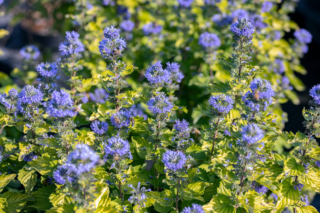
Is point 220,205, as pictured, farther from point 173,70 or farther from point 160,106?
point 173,70

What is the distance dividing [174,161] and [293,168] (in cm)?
95

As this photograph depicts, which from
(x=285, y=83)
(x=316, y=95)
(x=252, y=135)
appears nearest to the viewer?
(x=252, y=135)

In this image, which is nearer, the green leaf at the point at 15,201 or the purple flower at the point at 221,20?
the green leaf at the point at 15,201

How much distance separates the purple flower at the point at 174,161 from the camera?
2.01m

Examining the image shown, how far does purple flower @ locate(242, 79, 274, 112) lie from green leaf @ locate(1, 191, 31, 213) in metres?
1.97

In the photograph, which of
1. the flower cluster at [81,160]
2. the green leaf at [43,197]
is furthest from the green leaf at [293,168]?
the green leaf at [43,197]

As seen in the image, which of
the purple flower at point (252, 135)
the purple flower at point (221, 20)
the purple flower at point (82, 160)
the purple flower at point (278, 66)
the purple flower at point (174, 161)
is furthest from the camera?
the purple flower at point (278, 66)

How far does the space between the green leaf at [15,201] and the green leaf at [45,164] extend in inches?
11.4

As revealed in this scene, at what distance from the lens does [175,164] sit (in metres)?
2.03

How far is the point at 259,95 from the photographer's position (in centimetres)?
221

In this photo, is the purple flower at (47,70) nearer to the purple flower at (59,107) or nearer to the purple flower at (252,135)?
the purple flower at (59,107)

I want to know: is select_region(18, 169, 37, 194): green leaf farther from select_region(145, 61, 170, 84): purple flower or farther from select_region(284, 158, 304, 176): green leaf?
select_region(284, 158, 304, 176): green leaf

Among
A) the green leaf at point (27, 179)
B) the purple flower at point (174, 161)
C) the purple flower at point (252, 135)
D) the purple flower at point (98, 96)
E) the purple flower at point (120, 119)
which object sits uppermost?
the purple flower at point (252, 135)

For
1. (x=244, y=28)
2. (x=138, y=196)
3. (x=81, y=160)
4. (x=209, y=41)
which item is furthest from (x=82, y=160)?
(x=209, y=41)
